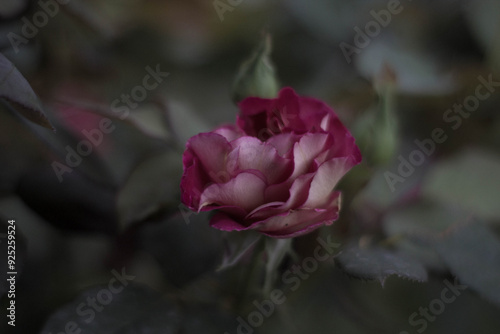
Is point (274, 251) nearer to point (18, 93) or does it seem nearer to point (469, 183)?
point (18, 93)

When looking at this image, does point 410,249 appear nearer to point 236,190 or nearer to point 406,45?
point 236,190

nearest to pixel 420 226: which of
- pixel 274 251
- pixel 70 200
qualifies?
pixel 274 251

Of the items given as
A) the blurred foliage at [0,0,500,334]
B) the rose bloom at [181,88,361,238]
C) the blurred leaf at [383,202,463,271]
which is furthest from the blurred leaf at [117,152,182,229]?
the blurred leaf at [383,202,463,271]

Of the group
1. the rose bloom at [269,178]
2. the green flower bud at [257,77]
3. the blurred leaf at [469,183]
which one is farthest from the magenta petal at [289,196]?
the blurred leaf at [469,183]

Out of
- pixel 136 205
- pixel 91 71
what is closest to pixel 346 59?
pixel 91 71

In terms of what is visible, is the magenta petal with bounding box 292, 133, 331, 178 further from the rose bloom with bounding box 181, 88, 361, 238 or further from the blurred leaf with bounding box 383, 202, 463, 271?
the blurred leaf with bounding box 383, 202, 463, 271

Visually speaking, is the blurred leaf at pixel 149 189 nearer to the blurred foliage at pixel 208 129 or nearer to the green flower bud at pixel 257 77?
the blurred foliage at pixel 208 129
